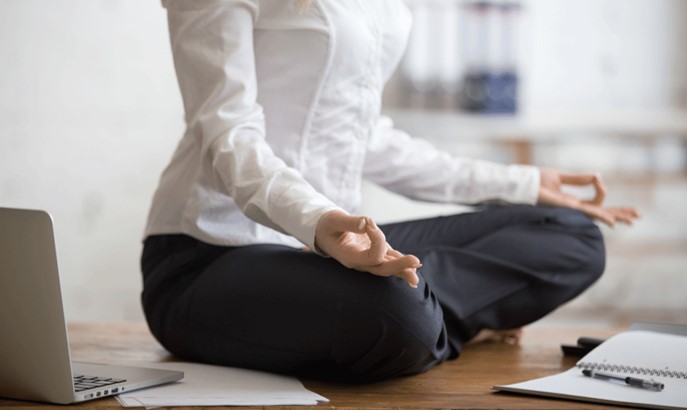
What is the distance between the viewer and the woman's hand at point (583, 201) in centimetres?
168

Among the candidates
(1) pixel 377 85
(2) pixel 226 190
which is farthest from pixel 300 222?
(1) pixel 377 85

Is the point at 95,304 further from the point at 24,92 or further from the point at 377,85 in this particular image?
the point at 377,85

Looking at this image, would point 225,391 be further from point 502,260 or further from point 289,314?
point 502,260

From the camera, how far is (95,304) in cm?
282

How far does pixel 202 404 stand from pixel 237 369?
0.23 metres

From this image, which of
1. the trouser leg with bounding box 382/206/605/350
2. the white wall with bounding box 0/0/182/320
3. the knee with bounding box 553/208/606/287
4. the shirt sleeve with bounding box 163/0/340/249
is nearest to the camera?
the shirt sleeve with bounding box 163/0/340/249

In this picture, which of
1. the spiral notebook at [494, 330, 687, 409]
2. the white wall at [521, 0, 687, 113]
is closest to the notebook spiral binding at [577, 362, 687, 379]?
the spiral notebook at [494, 330, 687, 409]

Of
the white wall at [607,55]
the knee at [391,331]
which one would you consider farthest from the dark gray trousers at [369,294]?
the white wall at [607,55]

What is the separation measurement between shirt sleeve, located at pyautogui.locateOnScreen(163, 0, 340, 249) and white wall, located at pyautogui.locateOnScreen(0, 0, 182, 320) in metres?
1.47

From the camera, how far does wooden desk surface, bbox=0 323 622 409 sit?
112 centimetres

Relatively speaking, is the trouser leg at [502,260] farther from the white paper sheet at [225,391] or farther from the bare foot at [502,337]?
the white paper sheet at [225,391]

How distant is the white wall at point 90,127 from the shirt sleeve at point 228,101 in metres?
1.47

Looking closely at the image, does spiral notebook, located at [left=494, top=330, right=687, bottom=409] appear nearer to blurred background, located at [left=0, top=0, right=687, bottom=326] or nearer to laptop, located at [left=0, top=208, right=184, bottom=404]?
laptop, located at [left=0, top=208, right=184, bottom=404]

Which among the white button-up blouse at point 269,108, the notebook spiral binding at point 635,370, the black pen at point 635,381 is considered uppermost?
the white button-up blouse at point 269,108
